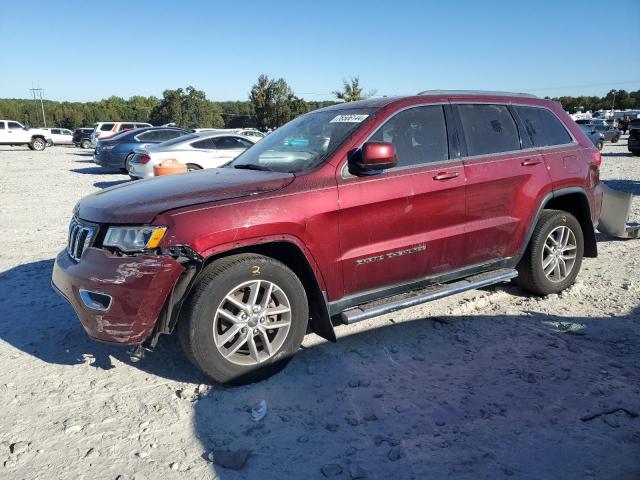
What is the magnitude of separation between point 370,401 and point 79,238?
7.09 ft

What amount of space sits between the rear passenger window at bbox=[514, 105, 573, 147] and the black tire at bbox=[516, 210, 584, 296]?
669 mm

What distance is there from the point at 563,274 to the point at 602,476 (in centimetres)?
279

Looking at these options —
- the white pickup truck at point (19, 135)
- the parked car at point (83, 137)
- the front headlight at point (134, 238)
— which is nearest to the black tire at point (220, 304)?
the front headlight at point (134, 238)

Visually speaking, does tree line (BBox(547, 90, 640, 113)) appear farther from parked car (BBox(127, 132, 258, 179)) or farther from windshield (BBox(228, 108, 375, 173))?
windshield (BBox(228, 108, 375, 173))

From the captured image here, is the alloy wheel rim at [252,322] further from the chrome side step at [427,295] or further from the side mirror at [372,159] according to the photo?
the side mirror at [372,159]

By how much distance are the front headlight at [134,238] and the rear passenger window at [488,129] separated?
2580 mm

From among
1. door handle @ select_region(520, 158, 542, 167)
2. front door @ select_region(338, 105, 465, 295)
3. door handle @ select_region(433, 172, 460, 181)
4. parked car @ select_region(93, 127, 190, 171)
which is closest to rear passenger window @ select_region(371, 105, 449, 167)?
front door @ select_region(338, 105, 465, 295)

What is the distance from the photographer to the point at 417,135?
399 centimetres

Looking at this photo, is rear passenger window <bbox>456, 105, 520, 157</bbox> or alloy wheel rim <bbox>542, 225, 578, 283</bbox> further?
alloy wheel rim <bbox>542, 225, 578, 283</bbox>

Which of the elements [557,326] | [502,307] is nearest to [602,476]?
[557,326]

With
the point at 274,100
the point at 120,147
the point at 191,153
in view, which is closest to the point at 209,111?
the point at 274,100

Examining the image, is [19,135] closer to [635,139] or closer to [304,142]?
[635,139]

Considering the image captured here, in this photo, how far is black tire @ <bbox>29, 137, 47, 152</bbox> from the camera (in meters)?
34.2

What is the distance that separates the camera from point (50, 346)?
393 centimetres
